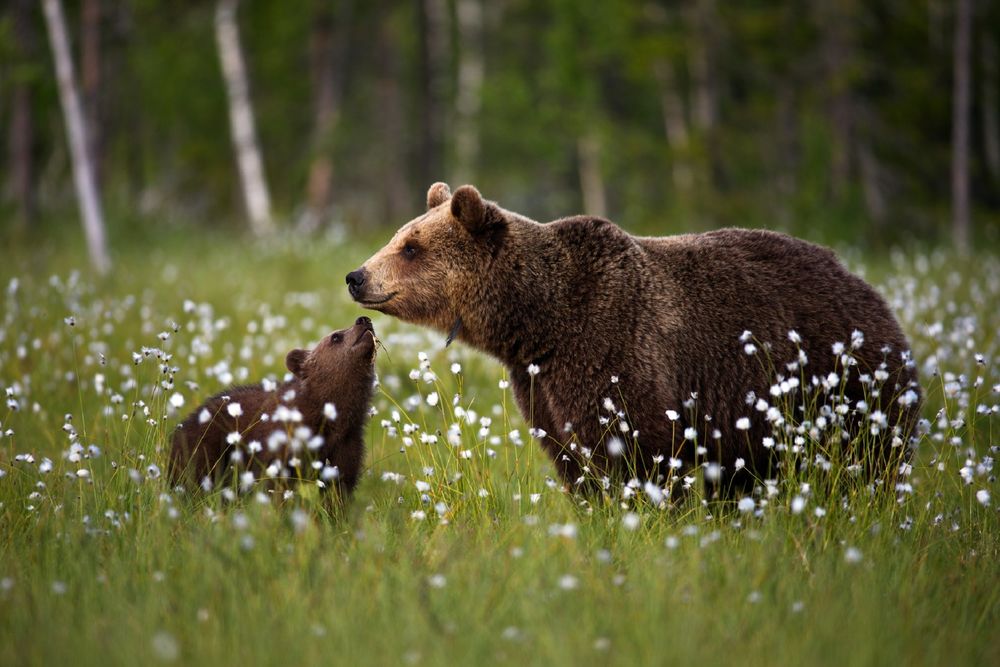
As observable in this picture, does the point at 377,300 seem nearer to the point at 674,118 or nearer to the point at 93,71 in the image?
the point at 93,71

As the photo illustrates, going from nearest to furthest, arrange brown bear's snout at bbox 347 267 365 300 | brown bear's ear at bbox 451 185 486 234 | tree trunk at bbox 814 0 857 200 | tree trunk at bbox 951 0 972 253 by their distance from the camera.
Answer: brown bear's ear at bbox 451 185 486 234 → brown bear's snout at bbox 347 267 365 300 → tree trunk at bbox 951 0 972 253 → tree trunk at bbox 814 0 857 200

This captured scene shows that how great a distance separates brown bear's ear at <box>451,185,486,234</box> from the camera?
514 centimetres

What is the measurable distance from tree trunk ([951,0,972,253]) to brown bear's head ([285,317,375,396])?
13.0 m

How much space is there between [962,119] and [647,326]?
1420cm

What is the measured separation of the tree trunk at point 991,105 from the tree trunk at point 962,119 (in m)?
3.76

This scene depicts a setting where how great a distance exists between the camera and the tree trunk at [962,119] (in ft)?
52.1

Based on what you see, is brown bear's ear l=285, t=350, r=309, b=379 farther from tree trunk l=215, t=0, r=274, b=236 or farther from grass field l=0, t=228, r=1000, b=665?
tree trunk l=215, t=0, r=274, b=236

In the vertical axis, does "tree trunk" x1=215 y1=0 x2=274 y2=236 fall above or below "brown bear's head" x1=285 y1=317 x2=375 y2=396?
above

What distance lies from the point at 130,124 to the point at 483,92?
11156 millimetres

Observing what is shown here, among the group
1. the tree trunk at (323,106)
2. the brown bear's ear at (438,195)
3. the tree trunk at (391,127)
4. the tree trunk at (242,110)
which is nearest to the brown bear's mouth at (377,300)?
the brown bear's ear at (438,195)

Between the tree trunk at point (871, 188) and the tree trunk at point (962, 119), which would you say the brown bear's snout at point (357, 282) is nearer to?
the tree trunk at point (962, 119)

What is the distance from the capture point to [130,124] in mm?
29000

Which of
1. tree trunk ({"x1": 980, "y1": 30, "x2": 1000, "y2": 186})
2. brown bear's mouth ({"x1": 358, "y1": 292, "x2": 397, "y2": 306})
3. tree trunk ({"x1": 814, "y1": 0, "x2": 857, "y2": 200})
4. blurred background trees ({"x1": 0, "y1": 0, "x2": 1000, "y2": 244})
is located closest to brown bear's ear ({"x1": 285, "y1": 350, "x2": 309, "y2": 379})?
brown bear's mouth ({"x1": 358, "y1": 292, "x2": 397, "y2": 306})

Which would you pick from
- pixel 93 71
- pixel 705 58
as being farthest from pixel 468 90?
pixel 93 71
